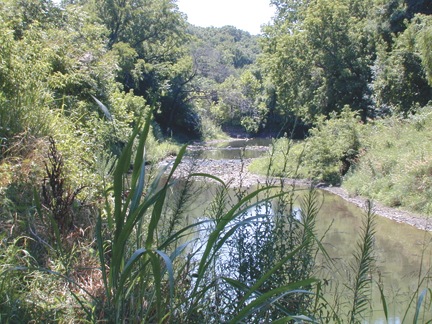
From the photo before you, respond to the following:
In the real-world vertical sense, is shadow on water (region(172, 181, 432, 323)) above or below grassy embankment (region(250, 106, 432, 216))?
below

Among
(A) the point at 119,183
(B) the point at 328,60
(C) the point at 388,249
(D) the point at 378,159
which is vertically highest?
(B) the point at 328,60

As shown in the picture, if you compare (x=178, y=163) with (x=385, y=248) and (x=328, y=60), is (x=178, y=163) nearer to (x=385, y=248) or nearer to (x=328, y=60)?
(x=385, y=248)

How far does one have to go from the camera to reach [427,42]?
1296cm

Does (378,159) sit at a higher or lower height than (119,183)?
lower

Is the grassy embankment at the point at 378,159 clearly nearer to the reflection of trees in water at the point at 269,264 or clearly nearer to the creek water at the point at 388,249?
the creek water at the point at 388,249

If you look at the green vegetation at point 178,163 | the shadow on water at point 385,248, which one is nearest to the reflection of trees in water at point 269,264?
the green vegetation at point 178,163

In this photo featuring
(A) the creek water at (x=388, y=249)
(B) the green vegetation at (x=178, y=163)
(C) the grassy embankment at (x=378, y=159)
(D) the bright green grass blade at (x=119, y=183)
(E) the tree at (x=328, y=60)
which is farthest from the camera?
(E) the tree at (x=328, y=60)

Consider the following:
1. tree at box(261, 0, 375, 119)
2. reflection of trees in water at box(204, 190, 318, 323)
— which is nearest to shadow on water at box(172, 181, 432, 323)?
reflection of trees in water at box(204, 190, 318, 323)

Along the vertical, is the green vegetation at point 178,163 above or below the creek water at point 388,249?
above

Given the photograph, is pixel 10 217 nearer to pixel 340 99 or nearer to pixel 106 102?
pixel 106 102

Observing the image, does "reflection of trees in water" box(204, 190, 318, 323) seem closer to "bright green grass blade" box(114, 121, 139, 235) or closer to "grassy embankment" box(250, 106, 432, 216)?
"bright green grass blade" box(114, 121, 139, 235)

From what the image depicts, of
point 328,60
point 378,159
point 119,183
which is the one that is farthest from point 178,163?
point 328,60

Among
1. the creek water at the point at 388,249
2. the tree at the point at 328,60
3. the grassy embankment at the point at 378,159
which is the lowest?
the creek water at the point at 388,249

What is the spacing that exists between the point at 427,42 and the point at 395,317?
38.9 feet
